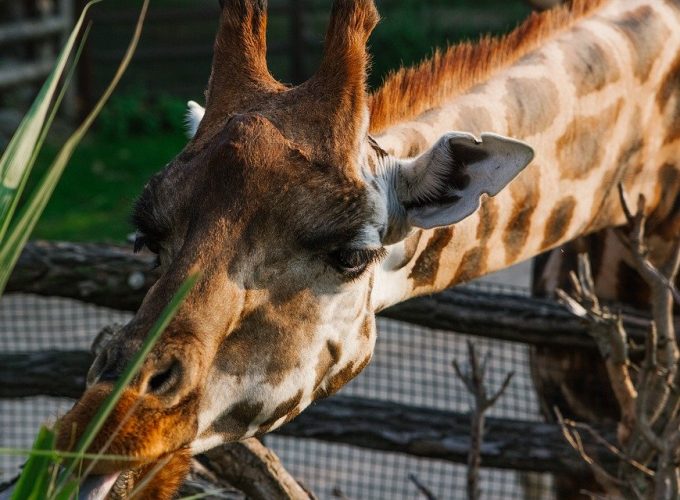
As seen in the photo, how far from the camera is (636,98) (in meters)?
3.88

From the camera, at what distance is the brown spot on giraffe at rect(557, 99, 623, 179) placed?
366 centimetres

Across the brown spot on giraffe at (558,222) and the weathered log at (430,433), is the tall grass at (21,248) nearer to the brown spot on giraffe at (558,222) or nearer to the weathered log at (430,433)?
the brown spot on giraffe at (558,222)

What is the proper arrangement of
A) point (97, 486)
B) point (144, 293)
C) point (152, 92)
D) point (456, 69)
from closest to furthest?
point (97, 486), point (456, 69), point (144, 293), point (152, 92)

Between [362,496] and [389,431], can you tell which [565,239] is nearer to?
[389,431]

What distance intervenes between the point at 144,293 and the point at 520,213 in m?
1.67

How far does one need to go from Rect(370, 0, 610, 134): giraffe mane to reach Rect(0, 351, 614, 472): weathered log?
1560mm

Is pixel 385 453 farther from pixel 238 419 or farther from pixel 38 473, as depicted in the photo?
pixel 38 473

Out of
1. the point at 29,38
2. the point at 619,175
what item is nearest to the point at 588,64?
the point at 619,175

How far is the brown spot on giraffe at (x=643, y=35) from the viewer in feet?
12.8

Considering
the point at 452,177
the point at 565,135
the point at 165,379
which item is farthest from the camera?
the point at 565,135

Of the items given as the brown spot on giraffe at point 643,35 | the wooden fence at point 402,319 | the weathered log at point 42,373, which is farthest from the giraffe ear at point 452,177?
the weathered log at point 42,373

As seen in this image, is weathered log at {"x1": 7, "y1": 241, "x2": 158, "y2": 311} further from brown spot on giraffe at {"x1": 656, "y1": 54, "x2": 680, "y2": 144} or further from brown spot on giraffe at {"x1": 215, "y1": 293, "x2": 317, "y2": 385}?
brown spot on giraffe at {"x1": 656, "y1": 54, "x2": 680, "y2": 144}

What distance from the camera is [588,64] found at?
374 cm

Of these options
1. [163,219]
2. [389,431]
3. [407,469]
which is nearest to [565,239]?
[389,431]
